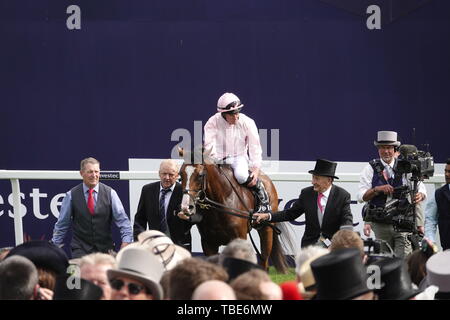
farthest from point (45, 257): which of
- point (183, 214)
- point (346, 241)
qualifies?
point (183, 214)

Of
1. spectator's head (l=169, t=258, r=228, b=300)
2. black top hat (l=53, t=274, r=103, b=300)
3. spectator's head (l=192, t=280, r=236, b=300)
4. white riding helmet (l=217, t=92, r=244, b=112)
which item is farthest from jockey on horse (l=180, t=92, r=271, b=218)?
spectator's head (l=192, t=280, r=236, b=300)

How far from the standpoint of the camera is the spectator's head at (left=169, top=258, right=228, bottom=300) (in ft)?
13.8

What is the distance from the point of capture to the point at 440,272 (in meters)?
4.83

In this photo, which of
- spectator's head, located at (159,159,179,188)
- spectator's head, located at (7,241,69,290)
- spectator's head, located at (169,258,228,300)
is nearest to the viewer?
spectator's head, located at (169,258,228,300)

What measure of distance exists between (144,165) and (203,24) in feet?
5.53

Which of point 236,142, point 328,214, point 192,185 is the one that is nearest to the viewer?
point 328,214

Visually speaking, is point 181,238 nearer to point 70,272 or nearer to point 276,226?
point 276,226

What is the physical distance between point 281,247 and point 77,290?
5.76 m

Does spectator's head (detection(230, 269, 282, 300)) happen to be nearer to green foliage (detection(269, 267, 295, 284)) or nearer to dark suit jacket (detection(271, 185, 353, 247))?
dark suit jacket (detection(271, 185, 353, 247))

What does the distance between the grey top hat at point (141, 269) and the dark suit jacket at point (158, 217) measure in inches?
161

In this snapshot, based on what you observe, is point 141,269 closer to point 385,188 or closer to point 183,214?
point 183,214

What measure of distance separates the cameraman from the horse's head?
5.01 ft

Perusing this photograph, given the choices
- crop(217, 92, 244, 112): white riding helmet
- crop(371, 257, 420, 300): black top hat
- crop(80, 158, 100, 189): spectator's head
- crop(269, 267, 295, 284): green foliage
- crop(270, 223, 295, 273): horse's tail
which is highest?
crop(217, 92, 244, 112): white riding helmet

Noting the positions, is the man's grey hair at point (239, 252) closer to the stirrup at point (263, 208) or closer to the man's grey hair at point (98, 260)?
the man's grey hair at point (98, 260)
